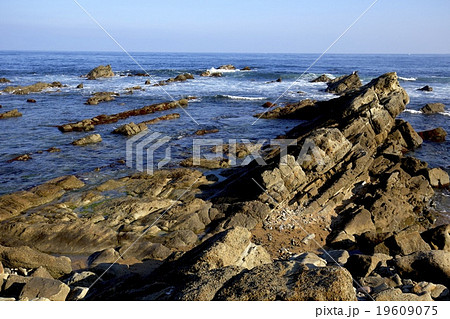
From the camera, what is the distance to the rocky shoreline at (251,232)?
7.00m

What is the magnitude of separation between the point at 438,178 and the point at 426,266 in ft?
35.0

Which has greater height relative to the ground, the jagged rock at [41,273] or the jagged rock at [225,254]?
the jagged rock at [225,254]

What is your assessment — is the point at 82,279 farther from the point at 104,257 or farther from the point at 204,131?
the point at 204,131

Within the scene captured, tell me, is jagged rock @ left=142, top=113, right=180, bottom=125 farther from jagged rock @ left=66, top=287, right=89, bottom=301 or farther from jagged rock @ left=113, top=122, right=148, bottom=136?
jagged rock @ left=66, top=287, right=89, bottom=301

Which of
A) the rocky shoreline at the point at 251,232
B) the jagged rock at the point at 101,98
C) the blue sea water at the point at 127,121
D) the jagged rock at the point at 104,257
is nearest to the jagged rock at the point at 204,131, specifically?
the blue sea water at the point at 127,121

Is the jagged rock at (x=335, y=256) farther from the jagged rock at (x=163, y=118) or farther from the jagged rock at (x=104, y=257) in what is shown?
the jagged rock at (x=163, y=118)

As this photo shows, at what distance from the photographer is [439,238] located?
1181 centimetres

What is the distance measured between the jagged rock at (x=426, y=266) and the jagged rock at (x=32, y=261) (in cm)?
904

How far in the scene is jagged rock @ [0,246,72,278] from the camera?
10117mm

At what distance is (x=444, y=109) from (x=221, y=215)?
33.5 m

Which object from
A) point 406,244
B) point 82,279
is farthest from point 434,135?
point 82,279

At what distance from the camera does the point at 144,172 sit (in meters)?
19.6

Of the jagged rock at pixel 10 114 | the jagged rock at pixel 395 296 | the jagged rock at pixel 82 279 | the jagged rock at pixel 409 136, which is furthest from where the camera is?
the jagged rock at pixel 10 114

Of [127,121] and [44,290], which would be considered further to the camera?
[127,121]
